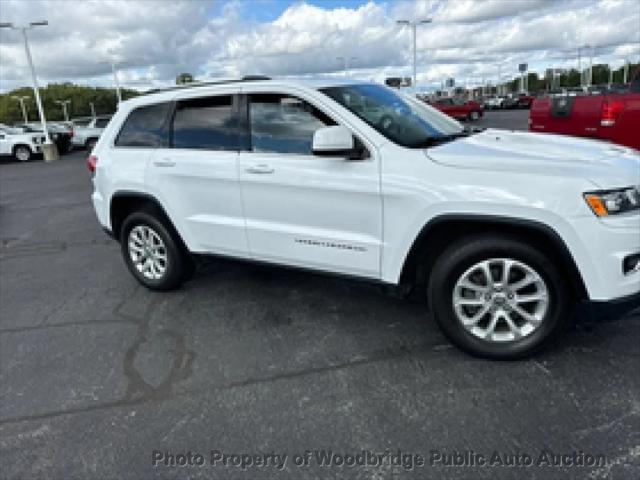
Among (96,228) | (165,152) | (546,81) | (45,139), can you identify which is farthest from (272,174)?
(546,81)

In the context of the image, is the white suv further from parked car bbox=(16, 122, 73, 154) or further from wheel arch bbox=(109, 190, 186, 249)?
parked car bbox=(16, 122, 73, 154)

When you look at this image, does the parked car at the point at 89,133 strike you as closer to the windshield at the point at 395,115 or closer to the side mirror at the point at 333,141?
A: the windshield at the point at 395,115

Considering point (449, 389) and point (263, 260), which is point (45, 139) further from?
point (449, 389)

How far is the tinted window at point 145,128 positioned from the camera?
4.24 metres

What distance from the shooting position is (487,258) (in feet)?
9.73

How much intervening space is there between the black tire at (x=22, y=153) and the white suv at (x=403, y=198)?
2116cm

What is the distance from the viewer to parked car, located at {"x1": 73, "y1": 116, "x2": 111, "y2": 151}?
2205 cm

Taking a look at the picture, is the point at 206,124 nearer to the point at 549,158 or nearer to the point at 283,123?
the point at 283,123

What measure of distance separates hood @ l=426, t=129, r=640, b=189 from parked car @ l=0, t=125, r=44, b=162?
23.2 meters

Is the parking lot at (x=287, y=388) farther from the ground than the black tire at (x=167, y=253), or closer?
closer

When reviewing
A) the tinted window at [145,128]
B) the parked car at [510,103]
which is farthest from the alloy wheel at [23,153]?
the parked car at [510,103]

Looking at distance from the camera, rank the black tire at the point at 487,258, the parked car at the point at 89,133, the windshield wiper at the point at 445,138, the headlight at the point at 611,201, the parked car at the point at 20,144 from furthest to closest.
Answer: the parked car at the point at 89,133, the parked car at the point at 20,144, the windshield wiper at the point at 445,138, the black tire at the point at 487,258, the headlight at the point at 611,201

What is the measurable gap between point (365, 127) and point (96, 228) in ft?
19.4

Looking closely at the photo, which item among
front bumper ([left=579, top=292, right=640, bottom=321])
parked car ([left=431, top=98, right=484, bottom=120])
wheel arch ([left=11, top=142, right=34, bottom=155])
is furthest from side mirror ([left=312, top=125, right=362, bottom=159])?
parked car ([left=431, top=98, right=484, bottom=120])
